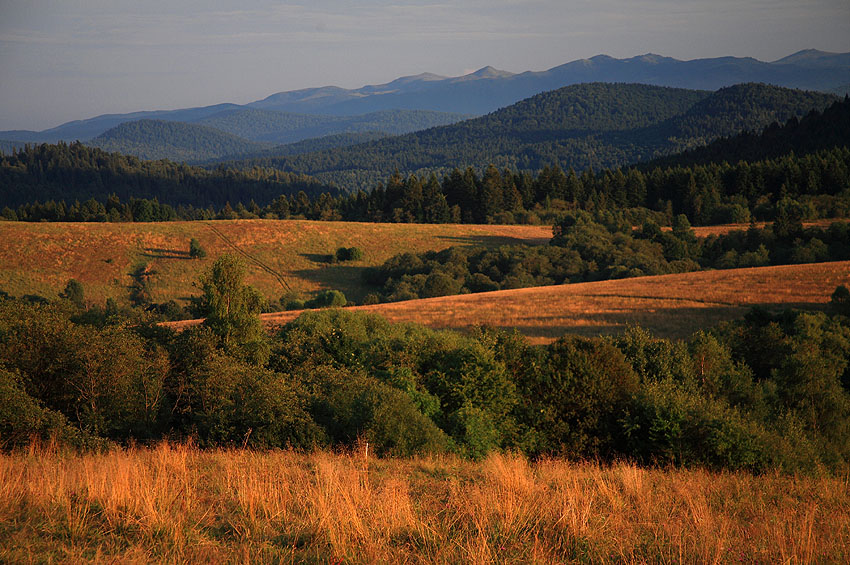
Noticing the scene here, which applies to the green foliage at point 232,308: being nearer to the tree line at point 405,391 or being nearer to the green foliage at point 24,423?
the tree line at point 405,391

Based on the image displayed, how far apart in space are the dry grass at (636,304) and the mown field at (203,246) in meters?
27.2

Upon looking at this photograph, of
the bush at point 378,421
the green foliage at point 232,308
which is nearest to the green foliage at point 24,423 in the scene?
the bush at point 378,421

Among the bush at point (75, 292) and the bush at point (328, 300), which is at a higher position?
the bush at point (75, 292)

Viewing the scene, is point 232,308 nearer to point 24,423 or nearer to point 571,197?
point 24,423

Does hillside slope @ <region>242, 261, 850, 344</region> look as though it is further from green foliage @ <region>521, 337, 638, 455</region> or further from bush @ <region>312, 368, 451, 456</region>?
bush @ <region>312, 368, 451, 456</region>

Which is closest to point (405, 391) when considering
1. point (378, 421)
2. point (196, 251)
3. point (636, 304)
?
point (378, 421)

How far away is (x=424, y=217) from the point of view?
107 m

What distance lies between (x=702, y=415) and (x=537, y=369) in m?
5.26

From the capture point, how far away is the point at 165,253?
7444 cm

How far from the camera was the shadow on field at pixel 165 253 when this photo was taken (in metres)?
73.0

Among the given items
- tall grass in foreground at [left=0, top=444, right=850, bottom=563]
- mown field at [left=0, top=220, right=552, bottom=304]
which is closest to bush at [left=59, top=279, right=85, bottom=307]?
mown field at [left=0, top=220, right=552, bottom=304]

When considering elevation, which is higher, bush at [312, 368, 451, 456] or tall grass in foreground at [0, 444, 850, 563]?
tall grass in foreground at [0, 444, 850, 563]

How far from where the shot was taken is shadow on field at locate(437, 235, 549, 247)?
82875 millimetres

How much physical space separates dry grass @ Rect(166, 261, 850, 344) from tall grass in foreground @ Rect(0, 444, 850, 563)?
900 inches
